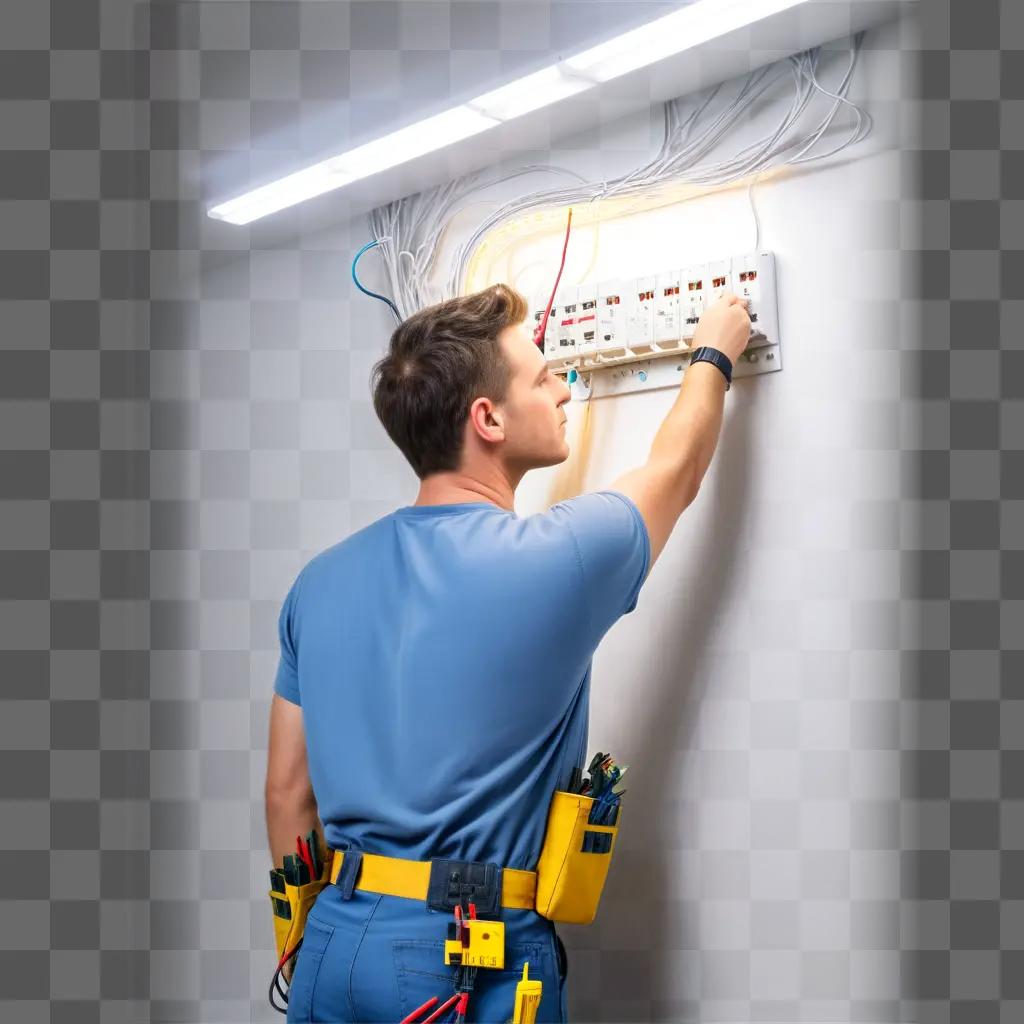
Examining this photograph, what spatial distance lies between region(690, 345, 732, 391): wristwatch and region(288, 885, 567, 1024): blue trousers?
81cm

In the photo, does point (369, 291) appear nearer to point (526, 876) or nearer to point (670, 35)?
point (670, 35)

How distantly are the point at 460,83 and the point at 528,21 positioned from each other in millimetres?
198

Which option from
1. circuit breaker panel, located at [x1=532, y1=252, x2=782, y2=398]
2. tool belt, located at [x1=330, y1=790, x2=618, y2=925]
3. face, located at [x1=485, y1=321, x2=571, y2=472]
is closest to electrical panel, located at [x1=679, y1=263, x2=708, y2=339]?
circuit breaker panel, located at [x1=532, y1=252, x2=782, y2=398]

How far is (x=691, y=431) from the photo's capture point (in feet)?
4.95

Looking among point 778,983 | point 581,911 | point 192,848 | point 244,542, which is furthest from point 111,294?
point 192,848

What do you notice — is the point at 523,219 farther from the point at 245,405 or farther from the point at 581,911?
the point at 581,911

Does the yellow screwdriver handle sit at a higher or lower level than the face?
lower

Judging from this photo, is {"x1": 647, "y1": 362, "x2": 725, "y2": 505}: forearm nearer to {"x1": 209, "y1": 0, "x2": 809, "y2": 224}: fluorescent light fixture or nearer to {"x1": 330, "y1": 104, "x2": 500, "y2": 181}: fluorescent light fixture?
{"x1": 209, "y1": 0, "x2": 809, "y2": 224}: fluorescent light fixture

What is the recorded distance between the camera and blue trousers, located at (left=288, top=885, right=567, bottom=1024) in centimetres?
129

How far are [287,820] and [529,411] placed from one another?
795 mm

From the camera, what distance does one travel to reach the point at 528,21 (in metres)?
1.64

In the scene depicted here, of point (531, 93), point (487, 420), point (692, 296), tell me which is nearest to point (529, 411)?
point (487, 420)

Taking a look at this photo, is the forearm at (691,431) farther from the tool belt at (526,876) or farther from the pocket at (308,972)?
the pocket at (308,972)

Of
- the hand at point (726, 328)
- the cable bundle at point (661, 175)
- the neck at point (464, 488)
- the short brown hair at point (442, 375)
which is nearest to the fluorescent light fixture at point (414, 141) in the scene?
the cable bundle at point (661, 175)
